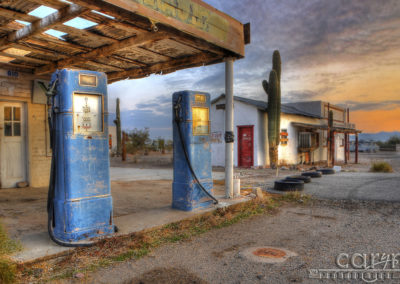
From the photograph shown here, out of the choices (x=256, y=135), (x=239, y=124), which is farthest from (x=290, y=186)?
(x=239, y=124)

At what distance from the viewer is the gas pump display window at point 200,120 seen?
251 inches

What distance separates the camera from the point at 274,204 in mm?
7605

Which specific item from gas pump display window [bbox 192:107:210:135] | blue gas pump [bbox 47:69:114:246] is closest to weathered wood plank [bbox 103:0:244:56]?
blue gas pump [bbox 47:69:114:246]

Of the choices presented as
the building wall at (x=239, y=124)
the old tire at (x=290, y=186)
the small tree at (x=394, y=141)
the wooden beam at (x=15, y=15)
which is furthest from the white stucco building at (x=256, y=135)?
the small tree at (x=394, y=141)

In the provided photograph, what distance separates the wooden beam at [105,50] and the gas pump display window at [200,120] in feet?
5.24

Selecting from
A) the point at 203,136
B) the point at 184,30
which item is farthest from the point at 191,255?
the point at 184,30

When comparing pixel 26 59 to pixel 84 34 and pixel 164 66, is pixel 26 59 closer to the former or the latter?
pixel 84 34

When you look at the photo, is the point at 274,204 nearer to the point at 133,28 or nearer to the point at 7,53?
the point at 133,28

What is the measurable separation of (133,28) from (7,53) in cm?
345

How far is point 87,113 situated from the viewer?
4.55 metres

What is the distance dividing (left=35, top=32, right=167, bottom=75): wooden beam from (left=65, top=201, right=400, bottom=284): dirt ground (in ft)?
11.5

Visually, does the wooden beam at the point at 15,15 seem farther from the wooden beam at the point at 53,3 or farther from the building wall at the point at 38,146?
the building wall at the point at 38,146

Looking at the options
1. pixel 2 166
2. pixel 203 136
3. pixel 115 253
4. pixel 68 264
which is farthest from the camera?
pixel 2 166

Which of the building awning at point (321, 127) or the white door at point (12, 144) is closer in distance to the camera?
the white door at point (12, 144)
